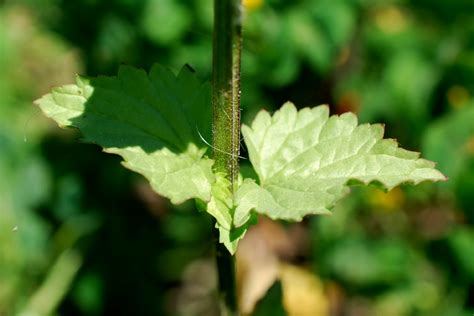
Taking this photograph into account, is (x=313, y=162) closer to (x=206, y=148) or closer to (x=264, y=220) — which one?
(x=206, y=148)

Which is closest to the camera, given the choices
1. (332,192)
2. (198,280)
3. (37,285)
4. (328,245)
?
(332,192)

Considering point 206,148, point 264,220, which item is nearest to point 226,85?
point 206,148

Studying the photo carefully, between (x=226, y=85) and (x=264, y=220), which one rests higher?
(x=226, y=85)

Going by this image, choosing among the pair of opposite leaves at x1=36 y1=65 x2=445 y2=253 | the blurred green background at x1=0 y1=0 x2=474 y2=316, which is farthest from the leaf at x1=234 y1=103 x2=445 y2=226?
the blurred green background at x1=0 y1=0 x2=474 y2=316

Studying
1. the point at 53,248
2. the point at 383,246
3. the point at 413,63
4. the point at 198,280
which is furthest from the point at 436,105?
the point at 53,248

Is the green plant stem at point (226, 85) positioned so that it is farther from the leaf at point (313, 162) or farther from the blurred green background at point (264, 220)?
the blurred green background at point (264, 220)

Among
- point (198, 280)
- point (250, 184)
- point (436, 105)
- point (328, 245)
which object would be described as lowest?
point (198, 280)

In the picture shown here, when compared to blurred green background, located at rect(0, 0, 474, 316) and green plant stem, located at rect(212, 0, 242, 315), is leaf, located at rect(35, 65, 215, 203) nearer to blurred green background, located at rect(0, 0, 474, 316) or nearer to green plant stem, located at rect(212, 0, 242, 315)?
green plant stem, located at rect(212, 0, 242, 315)

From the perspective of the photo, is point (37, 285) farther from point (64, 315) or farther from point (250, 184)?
point (250, 184)
